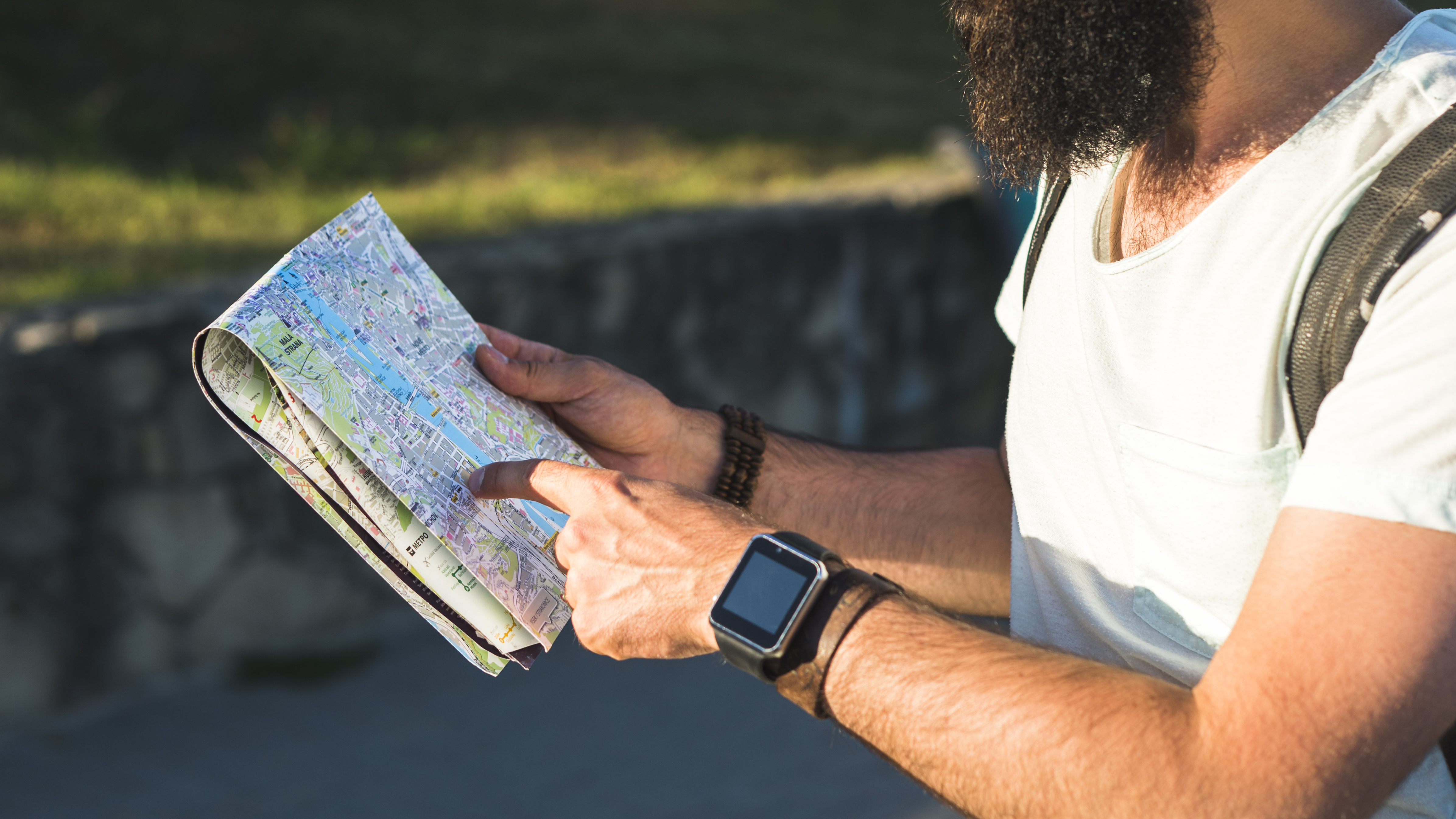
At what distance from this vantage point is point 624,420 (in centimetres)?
172

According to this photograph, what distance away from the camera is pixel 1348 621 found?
2.92 feet

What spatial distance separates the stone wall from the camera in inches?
124

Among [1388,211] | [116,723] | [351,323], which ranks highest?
[1388,211]

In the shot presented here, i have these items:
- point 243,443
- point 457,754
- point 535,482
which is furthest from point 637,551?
point 243,443

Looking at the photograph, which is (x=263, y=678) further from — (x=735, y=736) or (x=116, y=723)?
(x=735, y=736)

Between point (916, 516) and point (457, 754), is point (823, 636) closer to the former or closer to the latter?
point (916, 516)

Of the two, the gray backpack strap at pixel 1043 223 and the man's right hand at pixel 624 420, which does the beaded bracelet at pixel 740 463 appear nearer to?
the man's right hand at pixel 624 420

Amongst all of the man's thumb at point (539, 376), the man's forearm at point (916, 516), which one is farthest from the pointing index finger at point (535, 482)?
the man's forearm at point (916, 516)

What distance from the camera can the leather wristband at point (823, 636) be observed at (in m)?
1.11

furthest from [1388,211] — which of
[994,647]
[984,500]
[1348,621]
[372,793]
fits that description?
[372,793]

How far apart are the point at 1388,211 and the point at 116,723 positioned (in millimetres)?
3342

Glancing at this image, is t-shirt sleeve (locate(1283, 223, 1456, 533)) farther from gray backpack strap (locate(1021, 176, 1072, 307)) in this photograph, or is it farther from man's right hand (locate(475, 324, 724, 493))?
man's right hand (locate(475, 324, 724, 493))

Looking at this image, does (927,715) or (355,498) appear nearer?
(927,715)

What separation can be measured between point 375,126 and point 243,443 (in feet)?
10.3
